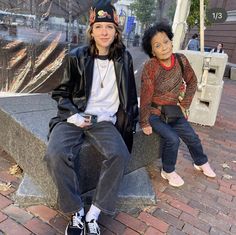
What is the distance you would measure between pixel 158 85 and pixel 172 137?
21.3 inches

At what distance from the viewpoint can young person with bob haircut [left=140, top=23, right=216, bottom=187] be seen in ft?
9.92

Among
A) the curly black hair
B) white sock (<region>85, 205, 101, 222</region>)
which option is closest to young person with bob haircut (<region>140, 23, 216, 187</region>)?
the curly black hair

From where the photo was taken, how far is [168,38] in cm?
305

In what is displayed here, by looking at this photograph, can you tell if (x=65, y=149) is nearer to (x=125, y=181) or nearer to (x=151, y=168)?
(x=125, y=181)

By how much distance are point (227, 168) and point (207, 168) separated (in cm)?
46

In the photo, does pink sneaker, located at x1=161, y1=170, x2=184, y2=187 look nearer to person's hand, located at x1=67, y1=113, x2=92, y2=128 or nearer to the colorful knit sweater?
the colorful knit sweater

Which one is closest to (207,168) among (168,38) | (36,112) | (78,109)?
(168,38)

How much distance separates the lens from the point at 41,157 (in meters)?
2.54

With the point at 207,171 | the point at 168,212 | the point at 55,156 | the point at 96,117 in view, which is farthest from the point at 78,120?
the point at 207,171

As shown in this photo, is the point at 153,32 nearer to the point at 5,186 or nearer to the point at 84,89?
the point at 84,89

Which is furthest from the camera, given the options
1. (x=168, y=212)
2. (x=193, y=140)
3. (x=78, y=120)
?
(x=193, y=140)

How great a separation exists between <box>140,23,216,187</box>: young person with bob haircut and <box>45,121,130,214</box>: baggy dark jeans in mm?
779

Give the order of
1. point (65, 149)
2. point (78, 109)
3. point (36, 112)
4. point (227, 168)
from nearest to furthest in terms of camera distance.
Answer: point (65, 149), point (78, 109), point (36, 112), point (227, 168)

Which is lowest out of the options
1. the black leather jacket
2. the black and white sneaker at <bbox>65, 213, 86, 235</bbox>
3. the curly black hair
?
the black and white sneaker at <bbox>65, 213, 86, 235</bbox>
